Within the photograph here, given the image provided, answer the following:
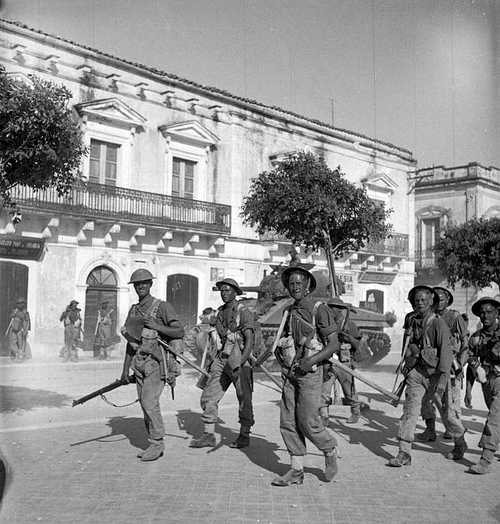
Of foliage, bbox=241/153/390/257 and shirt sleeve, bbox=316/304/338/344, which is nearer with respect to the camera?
shirt sleeve, bbox=316/304/338/344

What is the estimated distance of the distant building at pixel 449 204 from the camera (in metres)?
33.5

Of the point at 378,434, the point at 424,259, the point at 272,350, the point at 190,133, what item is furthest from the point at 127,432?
the point at 424,259

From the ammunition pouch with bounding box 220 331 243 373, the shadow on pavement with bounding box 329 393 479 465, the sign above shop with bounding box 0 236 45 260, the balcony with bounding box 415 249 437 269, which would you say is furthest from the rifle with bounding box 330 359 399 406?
the balcony with bounding box 415 249 437 269

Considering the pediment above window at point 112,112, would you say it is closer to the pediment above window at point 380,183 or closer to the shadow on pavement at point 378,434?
the pediment above window at point 380,183

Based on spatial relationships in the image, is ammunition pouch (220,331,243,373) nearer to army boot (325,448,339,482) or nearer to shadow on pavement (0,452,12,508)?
army boot (325,448,339,482)

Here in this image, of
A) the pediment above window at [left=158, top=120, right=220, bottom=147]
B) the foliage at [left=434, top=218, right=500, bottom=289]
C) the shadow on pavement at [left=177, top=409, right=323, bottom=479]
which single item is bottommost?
the shadow on pavement at [left=177, top=409, right=323, bottom=479]

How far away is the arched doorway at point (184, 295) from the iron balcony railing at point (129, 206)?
68.1 inches

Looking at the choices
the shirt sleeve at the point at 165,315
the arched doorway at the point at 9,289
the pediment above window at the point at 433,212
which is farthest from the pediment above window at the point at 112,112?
the pediment above window at the point at 433,212

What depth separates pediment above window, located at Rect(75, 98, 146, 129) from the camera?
66.7 ft

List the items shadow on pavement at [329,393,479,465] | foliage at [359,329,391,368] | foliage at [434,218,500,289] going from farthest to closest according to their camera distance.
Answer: foliage at [434,218,500,289] < foliage at [359,329,391,368] < shadow on pavement at [329,393,479,465]

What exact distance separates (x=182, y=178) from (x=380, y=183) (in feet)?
33.1

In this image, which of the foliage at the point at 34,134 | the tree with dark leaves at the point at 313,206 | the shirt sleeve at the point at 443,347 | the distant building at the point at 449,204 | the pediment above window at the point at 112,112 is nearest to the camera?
the shirt sleeve at the point at 443,347

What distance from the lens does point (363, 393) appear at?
1187 cm

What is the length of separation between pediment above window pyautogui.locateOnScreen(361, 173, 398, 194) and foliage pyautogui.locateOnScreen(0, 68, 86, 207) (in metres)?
21.8
